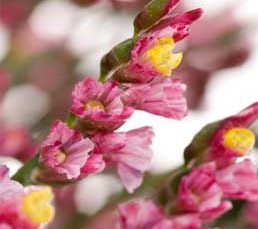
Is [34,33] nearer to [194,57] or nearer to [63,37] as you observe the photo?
[63,37]

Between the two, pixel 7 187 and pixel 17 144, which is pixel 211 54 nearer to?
pixel 17 144

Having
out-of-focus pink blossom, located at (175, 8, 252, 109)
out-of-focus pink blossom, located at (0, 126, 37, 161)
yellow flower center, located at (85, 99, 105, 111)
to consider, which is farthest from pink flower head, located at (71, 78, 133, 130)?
out-of-focus pink blossom, located at (175, 8, 252, 109)

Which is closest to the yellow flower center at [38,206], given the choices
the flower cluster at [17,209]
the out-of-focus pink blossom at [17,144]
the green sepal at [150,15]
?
the flower cluster at [17,209]

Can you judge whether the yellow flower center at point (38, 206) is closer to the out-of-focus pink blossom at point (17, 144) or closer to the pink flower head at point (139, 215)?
the pink flower head at point (139, 215)

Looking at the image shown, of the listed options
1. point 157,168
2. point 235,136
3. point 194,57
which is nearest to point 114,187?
point 157,168

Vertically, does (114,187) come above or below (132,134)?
below

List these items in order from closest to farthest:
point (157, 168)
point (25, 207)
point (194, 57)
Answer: point (25, 207) → point (157, 168) → point (194, 57)
